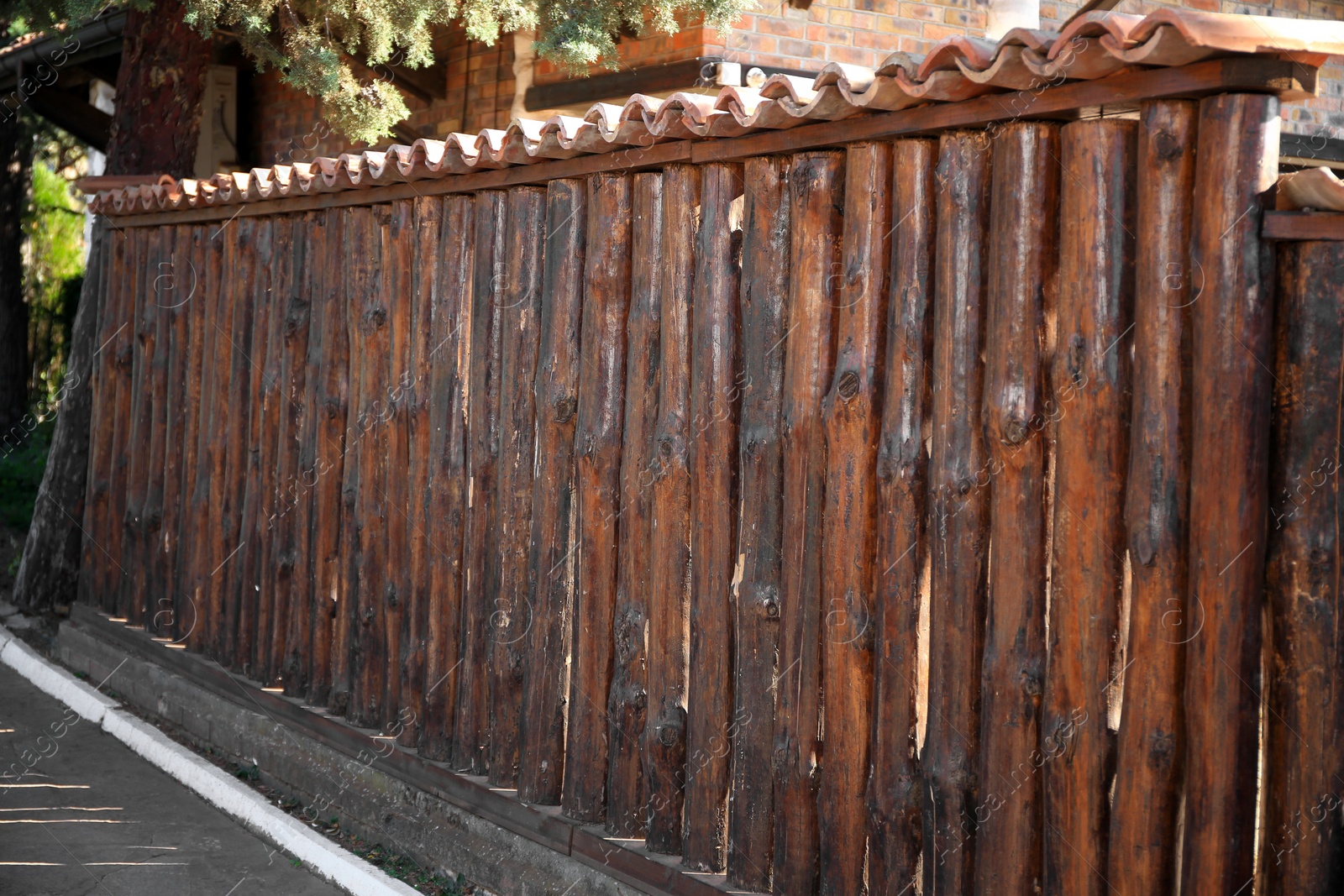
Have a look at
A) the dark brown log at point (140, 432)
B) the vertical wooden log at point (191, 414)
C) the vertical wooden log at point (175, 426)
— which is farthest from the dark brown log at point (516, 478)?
the dark brown log at point (140, 432)

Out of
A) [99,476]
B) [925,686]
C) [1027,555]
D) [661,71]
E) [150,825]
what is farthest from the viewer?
[99,476]

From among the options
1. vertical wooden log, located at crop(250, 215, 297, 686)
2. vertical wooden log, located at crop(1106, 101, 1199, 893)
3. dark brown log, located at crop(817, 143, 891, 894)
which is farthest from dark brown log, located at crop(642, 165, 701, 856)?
vertical wooden log, located at crop(250, 215, 297, 686)

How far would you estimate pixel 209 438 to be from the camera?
6629mm

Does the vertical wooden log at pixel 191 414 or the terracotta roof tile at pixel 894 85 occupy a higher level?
the terracotta roof tile at pixel 894 85

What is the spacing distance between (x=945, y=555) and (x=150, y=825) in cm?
392

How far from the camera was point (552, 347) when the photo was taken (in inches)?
172

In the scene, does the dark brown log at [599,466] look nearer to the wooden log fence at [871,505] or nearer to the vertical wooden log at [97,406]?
the wooden log fence at [871,505]

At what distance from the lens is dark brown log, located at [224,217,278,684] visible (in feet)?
20.0

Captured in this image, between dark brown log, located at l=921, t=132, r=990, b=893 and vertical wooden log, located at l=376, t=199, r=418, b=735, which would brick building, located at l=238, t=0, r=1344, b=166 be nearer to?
vertical wooden log, located at l=376, t=199, r=418, b=735

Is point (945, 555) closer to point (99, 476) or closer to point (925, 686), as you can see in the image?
point (925, 686)

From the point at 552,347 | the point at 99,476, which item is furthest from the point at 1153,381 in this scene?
the point at 99,476

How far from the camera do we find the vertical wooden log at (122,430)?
7.55 metres

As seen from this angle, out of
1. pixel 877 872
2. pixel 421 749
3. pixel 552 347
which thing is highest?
pixel 552 347

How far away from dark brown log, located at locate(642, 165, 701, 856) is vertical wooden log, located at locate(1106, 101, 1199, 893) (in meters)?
1.49
